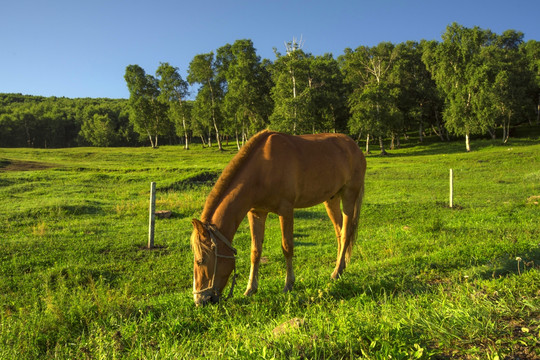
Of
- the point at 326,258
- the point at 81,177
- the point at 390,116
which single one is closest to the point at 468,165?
the point at 390,116

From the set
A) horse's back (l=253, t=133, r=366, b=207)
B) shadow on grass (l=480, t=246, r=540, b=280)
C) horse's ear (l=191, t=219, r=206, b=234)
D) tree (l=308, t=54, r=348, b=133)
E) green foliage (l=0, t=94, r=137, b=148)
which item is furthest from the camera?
green foliage (l=0, t=94, r=137, b=148)

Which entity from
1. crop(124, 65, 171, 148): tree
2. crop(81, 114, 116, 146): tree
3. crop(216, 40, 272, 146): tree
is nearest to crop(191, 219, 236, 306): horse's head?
crop(216, 40, 272, 146): tree

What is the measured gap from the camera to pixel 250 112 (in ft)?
142

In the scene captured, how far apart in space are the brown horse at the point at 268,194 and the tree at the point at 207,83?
4273cm

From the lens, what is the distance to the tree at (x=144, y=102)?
53.1 metres

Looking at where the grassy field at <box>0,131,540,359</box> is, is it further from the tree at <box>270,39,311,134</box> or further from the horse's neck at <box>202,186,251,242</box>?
the tree at <box>270,39,311,134</box>

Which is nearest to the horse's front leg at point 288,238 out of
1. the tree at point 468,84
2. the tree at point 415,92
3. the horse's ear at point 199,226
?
the horse's ear at point 199,226

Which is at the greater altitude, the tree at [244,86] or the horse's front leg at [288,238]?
the tree at [244,86]

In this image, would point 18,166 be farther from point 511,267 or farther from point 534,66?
point 534,66

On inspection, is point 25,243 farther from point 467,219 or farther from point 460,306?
point 467,219

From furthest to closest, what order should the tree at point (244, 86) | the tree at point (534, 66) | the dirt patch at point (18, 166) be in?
the tree at point (534, 66), the tree at point (244, 86), the dirt patch at point (18, 166)

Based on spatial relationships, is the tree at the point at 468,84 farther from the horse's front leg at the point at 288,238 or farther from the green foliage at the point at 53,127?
the green foliage at the point at 53,127

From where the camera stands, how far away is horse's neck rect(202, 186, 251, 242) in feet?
12.8

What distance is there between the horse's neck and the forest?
30564 millimetres
